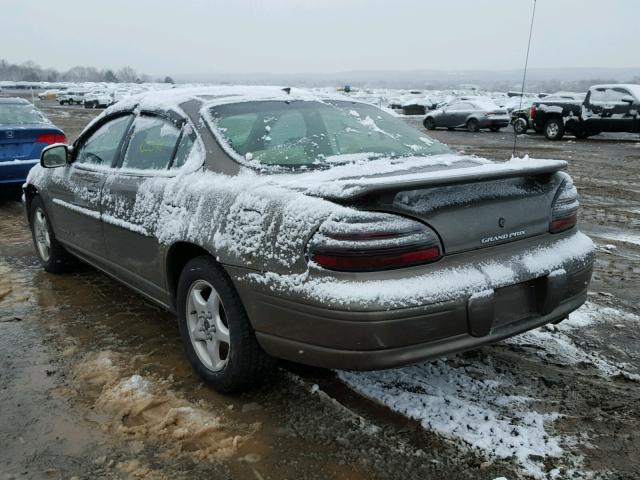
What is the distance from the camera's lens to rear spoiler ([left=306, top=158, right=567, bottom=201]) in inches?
92.8

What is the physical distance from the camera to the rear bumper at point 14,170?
777 centimetres

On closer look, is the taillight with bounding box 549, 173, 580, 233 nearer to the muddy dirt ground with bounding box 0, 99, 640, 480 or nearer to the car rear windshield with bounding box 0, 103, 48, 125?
the muddy dirt ground with bounding box 0, 99, 640, 480

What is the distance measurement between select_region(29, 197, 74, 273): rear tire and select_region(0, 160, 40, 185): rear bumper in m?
2.75

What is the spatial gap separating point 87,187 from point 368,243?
2.67 metres

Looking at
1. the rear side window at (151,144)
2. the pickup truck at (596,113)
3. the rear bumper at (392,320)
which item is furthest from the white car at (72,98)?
the rear bumper at (392,320)

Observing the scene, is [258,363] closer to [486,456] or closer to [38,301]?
[486,456]

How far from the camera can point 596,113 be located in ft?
56.8

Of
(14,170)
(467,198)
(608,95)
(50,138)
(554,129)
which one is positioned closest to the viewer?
(467,198)

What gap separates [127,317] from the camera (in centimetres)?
418

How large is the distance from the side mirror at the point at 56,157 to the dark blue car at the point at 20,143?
3.75 metres

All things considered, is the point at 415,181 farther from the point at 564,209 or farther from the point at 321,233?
the point at 564,209

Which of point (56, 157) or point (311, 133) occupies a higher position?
point (311, 133)

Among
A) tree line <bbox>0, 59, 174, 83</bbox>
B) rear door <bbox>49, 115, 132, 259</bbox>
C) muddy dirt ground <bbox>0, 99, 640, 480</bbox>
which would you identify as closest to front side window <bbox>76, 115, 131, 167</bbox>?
rear door <bbox>49, 115, 132, 259</bbox>

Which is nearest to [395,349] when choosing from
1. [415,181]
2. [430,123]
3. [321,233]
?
[321,233]
